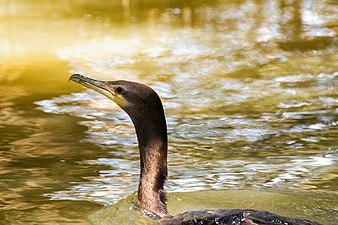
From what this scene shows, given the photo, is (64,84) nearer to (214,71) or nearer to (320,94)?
(214,71)

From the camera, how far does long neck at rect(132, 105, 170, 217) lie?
5.14 m

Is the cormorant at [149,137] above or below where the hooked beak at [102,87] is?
below

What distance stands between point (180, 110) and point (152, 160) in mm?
2676

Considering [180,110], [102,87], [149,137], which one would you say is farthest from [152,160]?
[180,110]

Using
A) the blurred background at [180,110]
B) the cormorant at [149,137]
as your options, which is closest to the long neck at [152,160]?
the cormorant at [149,137]

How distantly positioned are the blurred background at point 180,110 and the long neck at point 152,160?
0.39 ft

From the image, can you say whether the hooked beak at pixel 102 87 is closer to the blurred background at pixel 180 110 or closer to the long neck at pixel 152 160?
the long neck at pixel 152 160

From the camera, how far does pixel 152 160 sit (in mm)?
5238

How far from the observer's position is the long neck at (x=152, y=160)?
16.9ft

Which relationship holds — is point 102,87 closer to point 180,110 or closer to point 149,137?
point 149,137

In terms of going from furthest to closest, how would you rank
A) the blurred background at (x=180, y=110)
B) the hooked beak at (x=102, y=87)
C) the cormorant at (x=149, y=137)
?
1. the blurred background at (x=180, y=110)
2. the hooked beak at (x=102, y=87)
3. the cormorant at (x=149, y=137)

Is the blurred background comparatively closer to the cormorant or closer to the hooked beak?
the cormorant

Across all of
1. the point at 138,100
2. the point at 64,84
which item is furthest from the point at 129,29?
the point at 138,100

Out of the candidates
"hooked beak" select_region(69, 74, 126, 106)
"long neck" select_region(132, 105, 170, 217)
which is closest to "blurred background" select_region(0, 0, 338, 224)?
"long neck" select_region(132, 105, 170, 217)
